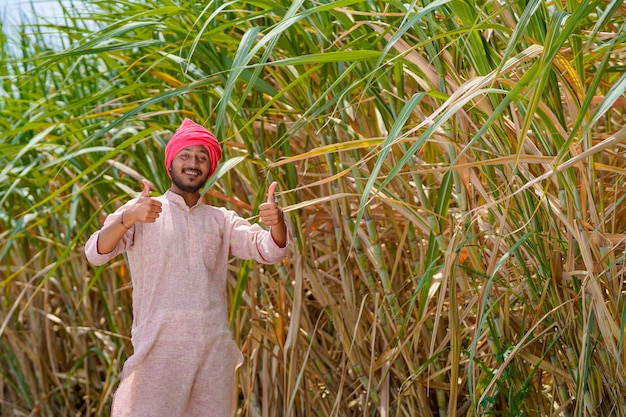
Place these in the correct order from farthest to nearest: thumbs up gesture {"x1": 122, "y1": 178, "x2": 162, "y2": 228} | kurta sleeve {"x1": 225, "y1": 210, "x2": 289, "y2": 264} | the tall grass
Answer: kurta sleeve {"x1": 225, "y1": 210, "x2": 289, "y2": 264}
thumbs up gesture {"x1": 122, "y1": 178, "x2": 162, "y2": 228}
the tall grass

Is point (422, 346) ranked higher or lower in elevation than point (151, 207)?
lower

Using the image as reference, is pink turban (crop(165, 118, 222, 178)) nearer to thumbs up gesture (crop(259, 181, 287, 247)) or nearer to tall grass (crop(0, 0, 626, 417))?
tall grass (crop(0, 0, 626, 417))

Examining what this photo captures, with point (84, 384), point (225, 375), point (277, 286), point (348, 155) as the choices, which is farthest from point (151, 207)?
point (84, 384)

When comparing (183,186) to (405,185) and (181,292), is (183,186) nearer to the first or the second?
(181,292)

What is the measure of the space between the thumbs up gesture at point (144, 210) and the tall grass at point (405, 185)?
7.7 inches

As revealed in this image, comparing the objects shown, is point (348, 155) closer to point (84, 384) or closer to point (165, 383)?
point (165, 383)

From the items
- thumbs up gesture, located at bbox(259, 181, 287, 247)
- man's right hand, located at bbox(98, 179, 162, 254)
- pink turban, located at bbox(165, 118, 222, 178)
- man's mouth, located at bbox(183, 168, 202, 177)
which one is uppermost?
pink turban, located at bbox(165, 118, 222, 178)

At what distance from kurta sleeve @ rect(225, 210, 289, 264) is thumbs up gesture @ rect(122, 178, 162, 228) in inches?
8.5

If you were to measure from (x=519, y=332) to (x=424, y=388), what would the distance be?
0.26 m

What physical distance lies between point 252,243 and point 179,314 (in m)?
0.19

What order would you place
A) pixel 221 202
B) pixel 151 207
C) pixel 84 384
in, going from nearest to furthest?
pixel 151 207 → pixel 221 202 → pixel 84 384

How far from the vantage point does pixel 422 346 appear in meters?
2.20

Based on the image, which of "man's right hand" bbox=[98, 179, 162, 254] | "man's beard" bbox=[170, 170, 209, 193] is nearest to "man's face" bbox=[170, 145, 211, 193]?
"man's beard" bbox=[170, 170, 209, 193]

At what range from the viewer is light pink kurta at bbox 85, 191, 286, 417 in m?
1.85
